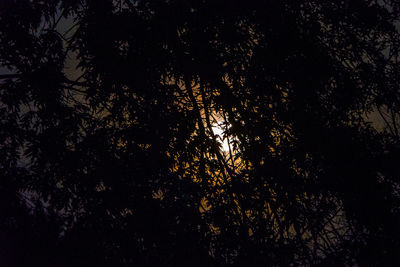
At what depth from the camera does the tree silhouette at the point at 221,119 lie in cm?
435

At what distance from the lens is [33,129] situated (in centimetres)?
442

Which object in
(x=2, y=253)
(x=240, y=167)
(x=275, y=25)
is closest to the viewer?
(x=2, y=253)

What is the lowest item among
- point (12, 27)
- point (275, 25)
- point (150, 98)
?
point (150, 98)

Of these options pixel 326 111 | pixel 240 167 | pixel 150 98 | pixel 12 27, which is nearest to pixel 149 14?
pixel 150 98

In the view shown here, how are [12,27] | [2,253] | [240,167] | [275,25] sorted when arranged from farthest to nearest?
1. [240,167]
2. [275,25]
3. [12,27]
4. [2,253]

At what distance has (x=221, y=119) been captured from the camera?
496 cm

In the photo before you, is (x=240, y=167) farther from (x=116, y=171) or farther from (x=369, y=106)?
(x=369, y=106)

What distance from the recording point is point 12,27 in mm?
4285

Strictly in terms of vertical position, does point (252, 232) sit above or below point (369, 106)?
below

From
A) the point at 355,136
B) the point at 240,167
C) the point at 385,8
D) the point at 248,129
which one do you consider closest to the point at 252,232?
the point at 240,167

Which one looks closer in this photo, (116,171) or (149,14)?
(116,171)

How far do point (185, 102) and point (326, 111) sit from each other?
7.77ft

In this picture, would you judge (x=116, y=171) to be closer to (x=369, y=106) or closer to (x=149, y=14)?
(x=149, y=14)

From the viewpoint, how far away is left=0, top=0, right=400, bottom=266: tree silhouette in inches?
171
